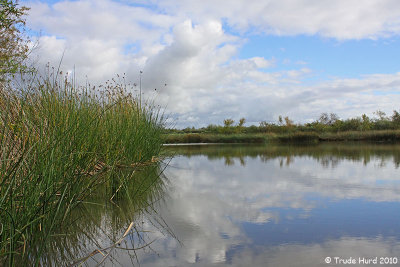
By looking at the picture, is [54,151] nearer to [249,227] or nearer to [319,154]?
[249,227]

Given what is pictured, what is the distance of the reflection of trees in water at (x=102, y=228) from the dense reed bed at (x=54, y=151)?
0.07 m

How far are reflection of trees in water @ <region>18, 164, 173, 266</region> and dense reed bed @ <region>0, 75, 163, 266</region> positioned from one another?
0.07 m

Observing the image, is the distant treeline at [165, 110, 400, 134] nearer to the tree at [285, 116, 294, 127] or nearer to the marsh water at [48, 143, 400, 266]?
the tree at [285, 116, 294, 127]

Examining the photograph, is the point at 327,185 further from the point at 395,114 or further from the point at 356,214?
the point at 395,114

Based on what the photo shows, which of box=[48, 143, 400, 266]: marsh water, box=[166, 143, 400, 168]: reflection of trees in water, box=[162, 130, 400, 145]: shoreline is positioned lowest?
box=[48, 143, 400, 266]: marsh water

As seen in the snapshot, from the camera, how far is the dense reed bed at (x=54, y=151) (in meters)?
1.27

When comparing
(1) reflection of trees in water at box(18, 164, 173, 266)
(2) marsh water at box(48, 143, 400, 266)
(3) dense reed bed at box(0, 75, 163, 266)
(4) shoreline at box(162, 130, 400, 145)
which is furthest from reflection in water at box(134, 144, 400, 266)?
(4) shoreline at box(162, 130, 400, 145)

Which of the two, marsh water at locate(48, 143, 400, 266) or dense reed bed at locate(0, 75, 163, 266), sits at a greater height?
dense reed bed at locate(0, 75, 163, 266)

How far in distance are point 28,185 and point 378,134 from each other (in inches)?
767

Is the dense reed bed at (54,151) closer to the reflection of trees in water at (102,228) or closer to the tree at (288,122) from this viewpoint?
the reflection of trees in water at (102,228)

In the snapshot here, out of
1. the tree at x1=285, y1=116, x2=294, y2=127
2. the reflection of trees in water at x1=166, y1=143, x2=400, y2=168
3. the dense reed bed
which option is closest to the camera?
the dense reed bed

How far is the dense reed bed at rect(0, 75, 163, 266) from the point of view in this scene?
49.9 inches

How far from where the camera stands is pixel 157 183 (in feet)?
10.8

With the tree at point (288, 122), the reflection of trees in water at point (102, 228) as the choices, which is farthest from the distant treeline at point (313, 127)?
the reflection of trees in water at point (102, 228)
